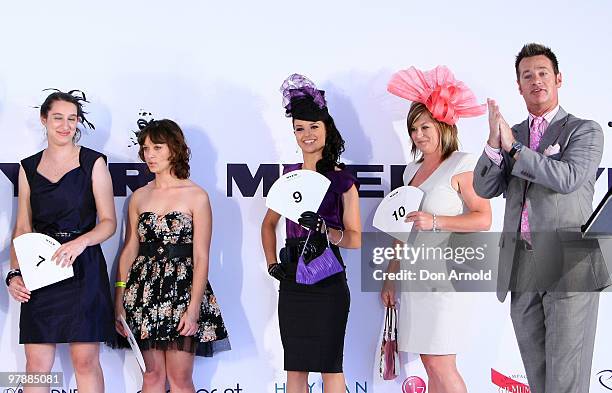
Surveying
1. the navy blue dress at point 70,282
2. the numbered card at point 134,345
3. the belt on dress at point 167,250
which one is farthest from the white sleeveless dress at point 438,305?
the navy blue dress at point 70,282

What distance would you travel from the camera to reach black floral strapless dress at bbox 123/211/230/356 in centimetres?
394

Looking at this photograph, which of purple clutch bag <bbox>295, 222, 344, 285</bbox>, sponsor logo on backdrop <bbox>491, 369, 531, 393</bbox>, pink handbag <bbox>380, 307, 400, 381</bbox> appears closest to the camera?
purple clutch bag <bbox>295, 222, 344, 285</bbox>

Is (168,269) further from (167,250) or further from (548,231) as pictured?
(548,231)

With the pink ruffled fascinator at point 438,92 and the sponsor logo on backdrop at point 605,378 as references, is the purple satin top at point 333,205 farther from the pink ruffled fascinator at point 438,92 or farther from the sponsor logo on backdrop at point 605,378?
the sponsor logo on backdrop at point 605,378

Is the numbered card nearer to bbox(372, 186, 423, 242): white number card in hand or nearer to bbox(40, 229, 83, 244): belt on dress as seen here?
bbox(40, 229, 83, 244): belt on dress

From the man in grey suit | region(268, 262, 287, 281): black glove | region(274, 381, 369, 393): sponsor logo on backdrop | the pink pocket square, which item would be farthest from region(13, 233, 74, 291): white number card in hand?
the pink pocket square

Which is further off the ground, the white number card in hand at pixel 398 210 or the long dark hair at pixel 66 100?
the long dark hair at pixel 66 100

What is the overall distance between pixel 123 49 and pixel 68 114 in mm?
579

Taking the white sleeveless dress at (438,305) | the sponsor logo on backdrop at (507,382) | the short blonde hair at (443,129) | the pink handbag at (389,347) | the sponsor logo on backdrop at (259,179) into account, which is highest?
the short blonde hair at (443,129)

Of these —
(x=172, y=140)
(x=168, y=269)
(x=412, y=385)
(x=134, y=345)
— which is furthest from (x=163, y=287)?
(x=412, y=385)

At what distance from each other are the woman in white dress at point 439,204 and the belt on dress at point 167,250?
3.56 ft

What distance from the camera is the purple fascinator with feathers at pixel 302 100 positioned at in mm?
4039

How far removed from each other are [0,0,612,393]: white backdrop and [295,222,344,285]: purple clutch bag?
63 centimetres

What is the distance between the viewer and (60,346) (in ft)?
14.3
